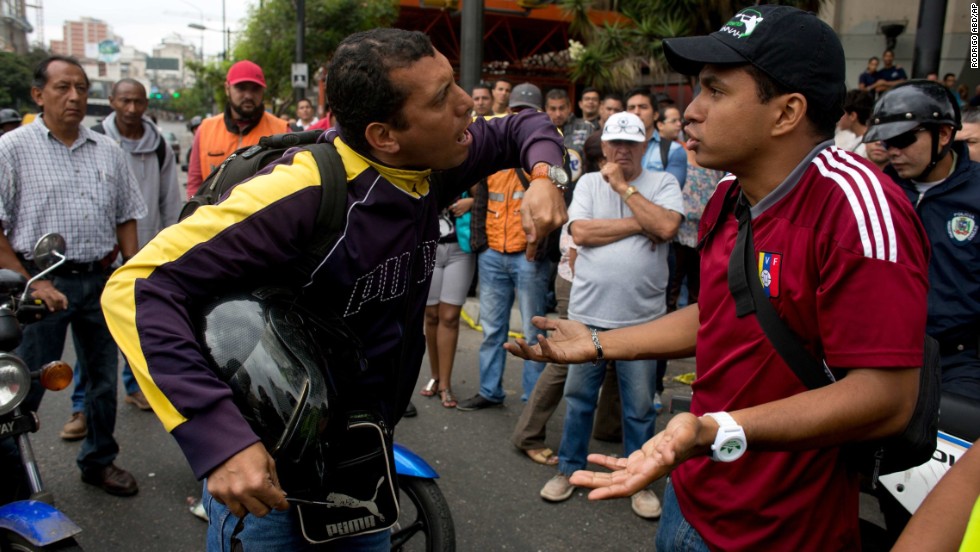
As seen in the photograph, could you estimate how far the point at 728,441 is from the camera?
1521 millimetres

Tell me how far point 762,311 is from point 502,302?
386 cm

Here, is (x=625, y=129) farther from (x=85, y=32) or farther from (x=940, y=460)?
(x=85, y=32)

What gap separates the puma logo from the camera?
6.64ft

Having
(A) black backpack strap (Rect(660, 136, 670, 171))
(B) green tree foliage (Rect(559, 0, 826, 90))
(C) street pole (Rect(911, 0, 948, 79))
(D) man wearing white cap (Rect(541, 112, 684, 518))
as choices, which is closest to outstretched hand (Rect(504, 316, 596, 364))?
(D) man wearing white cap (Rect(541, 112, 684, 518))

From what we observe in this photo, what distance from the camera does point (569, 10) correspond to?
14.1m

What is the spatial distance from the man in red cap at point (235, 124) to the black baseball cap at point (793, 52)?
398 centimetres

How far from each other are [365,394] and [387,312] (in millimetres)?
240

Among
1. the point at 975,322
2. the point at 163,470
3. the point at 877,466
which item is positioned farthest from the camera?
the point at 163,470

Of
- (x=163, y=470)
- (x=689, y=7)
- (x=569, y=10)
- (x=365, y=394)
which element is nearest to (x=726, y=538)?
(x=365, y=394)

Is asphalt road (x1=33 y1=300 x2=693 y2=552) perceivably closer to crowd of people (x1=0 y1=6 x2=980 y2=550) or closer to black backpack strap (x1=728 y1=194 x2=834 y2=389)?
crowd of people (x1=0 y1=6 x2=980 y2=550)

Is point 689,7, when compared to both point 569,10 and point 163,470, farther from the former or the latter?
point 163,470

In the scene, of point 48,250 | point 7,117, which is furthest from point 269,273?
point 7,117

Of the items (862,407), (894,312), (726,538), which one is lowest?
(726,538)

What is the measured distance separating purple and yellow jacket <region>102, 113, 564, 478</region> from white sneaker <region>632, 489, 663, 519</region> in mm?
2208
